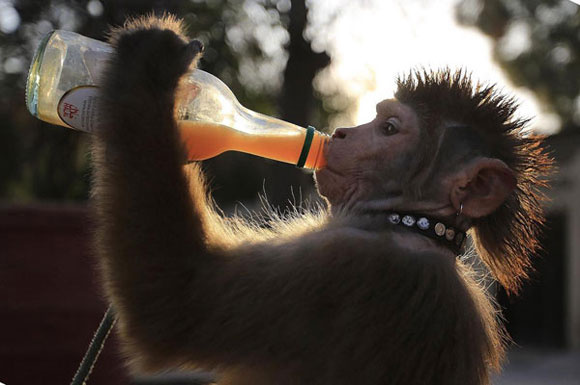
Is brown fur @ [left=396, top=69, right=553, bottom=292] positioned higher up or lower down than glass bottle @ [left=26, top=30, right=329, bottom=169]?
higher up

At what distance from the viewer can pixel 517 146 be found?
2.68 meters

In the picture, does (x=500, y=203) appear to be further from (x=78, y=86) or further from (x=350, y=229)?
(x=78, y=86)

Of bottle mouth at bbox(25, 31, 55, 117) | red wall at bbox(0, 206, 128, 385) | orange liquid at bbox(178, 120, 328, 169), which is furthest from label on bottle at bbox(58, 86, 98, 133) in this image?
red wall at bbox(0, 206, 128, 385)

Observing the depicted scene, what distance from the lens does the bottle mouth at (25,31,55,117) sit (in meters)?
2.72

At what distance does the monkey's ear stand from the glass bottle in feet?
1.64

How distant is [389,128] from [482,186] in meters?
0.39

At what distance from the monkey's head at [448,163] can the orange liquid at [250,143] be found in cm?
8

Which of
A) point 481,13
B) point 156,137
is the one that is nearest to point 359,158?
point 156,137

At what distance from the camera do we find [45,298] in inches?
220

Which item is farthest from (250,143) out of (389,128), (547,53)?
(547,53)

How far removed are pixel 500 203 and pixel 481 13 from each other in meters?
10.2

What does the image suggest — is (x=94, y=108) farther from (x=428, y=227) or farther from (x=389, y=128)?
(x=428, y=227)

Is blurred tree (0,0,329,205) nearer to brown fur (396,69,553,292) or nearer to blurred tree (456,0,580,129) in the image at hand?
brown fur (396,69,553,292)

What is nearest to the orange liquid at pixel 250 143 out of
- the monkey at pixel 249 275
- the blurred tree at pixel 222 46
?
the monkey at pixel 249 275
